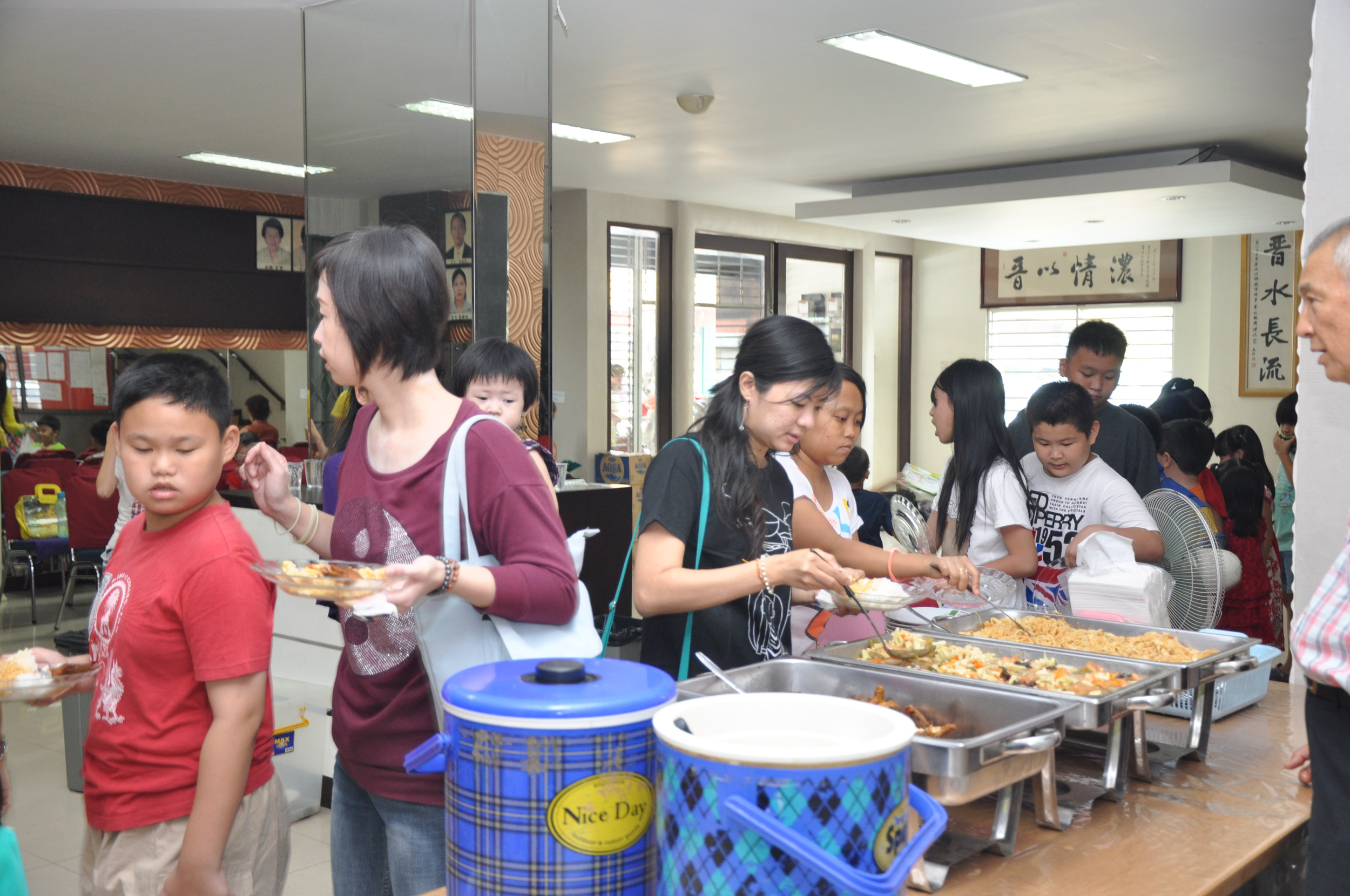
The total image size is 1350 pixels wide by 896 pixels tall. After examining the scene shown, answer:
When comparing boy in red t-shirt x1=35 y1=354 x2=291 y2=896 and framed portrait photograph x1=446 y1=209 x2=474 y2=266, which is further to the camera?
framed portrait photograph x1=446 y1=209 x2=474 y2=266

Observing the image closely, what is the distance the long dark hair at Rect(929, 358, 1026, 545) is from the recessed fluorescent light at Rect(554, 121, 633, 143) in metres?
3.58

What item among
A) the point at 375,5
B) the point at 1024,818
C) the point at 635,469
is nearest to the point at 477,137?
the point at 375,5

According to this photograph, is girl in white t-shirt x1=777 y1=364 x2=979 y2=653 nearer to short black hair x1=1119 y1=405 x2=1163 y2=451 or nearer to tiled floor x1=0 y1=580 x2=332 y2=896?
tiled floor x1=0 y1=580 x2=332 y2=896

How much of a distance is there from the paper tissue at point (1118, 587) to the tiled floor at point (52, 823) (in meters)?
1.80

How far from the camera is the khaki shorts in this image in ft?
4.45

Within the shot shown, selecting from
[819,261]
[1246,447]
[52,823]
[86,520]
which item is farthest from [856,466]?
[819,261]

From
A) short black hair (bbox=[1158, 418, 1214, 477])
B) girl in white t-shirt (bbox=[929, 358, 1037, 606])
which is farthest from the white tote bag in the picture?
short black hair (bbox=[1158, 418, 1214, 477])

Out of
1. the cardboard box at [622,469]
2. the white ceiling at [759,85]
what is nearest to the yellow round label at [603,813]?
the white ceiling at [759,85]

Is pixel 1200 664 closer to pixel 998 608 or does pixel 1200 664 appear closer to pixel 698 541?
pixel 998 608

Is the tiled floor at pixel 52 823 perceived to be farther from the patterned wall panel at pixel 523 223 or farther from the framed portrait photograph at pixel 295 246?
the framed portrait photograph at pixel 295 246

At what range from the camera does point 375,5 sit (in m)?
3.51

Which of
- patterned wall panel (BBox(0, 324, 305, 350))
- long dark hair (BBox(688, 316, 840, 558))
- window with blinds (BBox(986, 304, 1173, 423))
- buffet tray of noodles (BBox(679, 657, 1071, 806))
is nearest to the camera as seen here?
buffet tray of noodles (BBox(679, 657, 1071, 806))

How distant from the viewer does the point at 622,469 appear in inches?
314

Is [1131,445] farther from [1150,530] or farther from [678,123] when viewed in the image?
[678,123]
